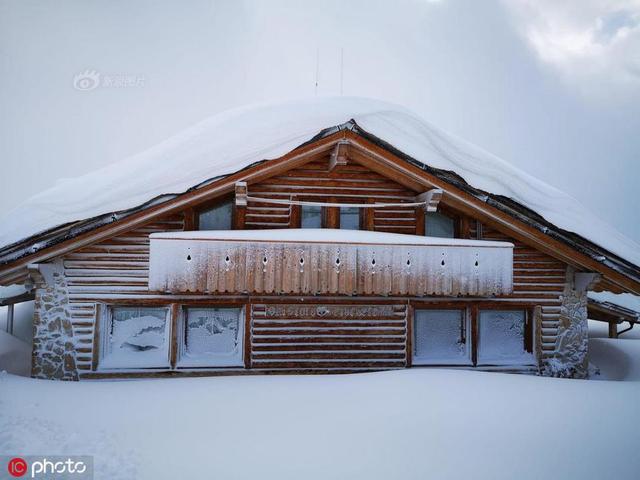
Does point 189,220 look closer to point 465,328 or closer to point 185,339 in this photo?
point 185,339

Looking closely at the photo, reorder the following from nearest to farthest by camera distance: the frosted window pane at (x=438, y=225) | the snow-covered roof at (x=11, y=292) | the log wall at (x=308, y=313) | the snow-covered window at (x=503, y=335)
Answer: the log wall at (x=308, y=313) → the snow-covered window at (x=503, y=335) → the frosted window pane at (x=438, y=225) → the snow-covered roof at (x=11, y=292)

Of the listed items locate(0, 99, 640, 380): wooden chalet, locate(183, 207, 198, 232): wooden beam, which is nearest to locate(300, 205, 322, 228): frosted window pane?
locate(0, 99, 640, 380): wooden chalet

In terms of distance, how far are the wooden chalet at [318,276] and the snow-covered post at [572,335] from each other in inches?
1.2

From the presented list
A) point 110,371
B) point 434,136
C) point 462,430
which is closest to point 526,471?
point 462,430

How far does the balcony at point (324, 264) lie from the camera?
287 inches

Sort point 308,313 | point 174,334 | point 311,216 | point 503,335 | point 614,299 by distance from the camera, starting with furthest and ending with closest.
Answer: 1. point 614,299
2. point 503,335
3. point 311,216
4. point 308,313
5. point 174,334

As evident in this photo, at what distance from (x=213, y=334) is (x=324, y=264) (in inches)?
119

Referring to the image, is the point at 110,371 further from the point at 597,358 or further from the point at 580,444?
the point at 597,358

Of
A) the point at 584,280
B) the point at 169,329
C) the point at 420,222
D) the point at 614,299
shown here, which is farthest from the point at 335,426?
the point at 614,299

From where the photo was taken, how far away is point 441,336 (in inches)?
353

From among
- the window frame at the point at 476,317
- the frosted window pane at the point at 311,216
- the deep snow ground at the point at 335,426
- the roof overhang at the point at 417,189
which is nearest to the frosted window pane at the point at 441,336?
the window frame at the point at 476,317

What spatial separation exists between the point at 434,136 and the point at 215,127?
38.6 feet

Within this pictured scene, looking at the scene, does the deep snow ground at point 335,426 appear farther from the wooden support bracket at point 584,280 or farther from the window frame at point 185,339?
the wooden support bracket at point 584,280

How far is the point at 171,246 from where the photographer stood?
726cm
